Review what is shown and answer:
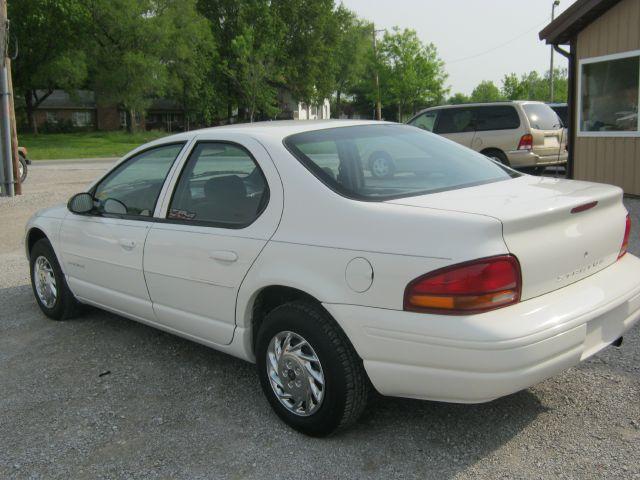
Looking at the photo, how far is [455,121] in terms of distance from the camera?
45.9ft

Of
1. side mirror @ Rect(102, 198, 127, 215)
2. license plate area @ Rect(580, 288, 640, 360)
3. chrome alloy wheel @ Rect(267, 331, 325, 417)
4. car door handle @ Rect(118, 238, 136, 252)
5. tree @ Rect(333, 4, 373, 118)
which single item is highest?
tree @ Rect(333, 4, 373, 118)

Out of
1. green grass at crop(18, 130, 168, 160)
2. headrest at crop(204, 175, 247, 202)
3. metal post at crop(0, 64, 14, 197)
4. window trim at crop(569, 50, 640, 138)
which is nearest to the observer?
headrest at crop(204, 175, 247, 202)

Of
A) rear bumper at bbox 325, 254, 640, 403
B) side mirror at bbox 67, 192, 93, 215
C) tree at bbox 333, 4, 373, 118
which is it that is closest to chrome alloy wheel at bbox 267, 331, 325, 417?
rear bumper at bbox 325, 254, 640, 403

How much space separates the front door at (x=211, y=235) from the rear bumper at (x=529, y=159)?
33.6 feet

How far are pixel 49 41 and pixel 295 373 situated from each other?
159 feet

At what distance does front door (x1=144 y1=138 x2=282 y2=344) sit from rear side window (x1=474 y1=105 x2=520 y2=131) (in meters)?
10.5

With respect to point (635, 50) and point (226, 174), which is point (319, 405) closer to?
point (226, 174)

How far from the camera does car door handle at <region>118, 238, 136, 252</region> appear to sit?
416cm

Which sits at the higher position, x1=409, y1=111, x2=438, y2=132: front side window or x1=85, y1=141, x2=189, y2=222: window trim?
x1=409, y1=111, x2=438, y2=132: front side window

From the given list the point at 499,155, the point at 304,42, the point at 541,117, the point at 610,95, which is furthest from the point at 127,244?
the point at 304,42

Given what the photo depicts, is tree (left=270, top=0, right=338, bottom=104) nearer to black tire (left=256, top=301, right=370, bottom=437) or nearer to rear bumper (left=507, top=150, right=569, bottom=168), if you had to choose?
rear bumper (left=507, top=150, right=569, bottom=168)

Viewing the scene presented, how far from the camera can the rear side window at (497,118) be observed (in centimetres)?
1316

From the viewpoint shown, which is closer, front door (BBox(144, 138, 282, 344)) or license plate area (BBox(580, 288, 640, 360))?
license plate area (BBox(580, 288, 640, 360))

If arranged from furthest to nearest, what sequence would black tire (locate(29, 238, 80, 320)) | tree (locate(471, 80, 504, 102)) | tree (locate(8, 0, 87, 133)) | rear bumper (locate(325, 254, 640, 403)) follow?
tree (locate(471, 80, 504, 102)), tree (locate(8, 0, 87, 133)), black tire (locate(29, 238, 80, 320)), rear bumper (locate(325, 254, 640, 403))
